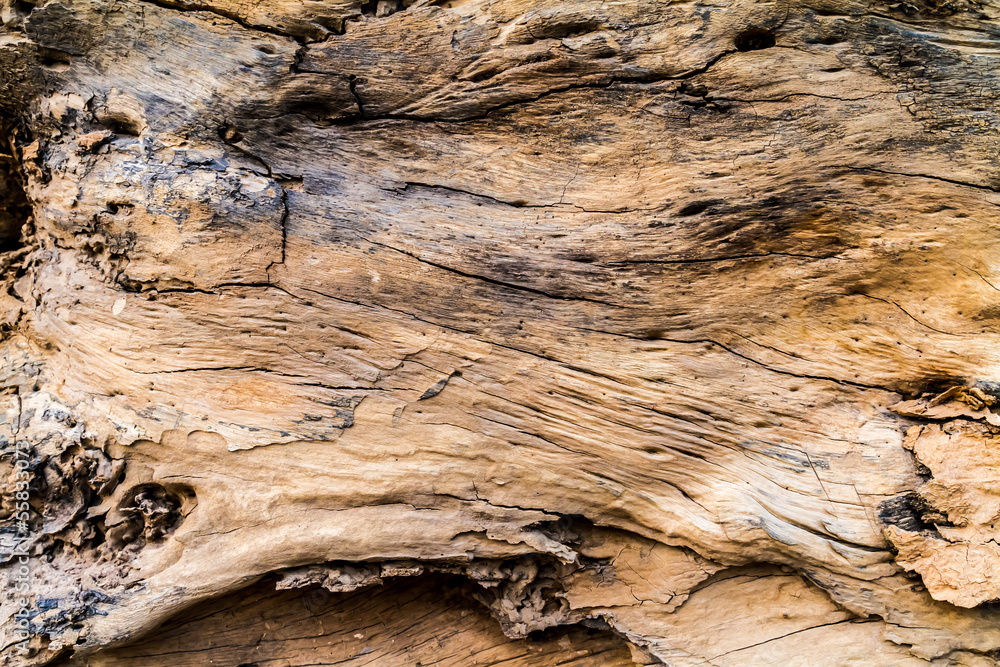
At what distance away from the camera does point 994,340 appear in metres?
2.72

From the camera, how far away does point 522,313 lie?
3.06 metres

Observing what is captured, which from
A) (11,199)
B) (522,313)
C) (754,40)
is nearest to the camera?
(754,40)

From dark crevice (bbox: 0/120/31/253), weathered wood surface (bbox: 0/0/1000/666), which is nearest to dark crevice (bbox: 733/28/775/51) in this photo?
weathered wood surface (bbox: 0/0/1000/666)

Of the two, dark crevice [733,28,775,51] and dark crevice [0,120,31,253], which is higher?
dark crevice [733,28,775,51]

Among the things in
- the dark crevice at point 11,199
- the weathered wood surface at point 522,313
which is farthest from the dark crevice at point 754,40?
the dark crevice at point 11,199

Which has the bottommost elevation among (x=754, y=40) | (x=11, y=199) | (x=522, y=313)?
(x=522, y=313)

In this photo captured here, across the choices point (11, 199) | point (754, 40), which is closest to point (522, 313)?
point (754, 40)

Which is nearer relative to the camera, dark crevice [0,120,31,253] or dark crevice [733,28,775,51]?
dark crevice [733,28,775,51]

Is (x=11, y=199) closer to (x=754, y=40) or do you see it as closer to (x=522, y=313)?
(x=522, y=313)

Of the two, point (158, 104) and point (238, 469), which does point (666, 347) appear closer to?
point (238, 469)

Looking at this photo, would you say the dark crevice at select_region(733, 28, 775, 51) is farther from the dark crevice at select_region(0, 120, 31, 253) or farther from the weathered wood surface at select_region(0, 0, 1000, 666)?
the dark crevice at select_region(0, 120, 31, 253)

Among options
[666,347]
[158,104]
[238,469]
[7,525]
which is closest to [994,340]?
[666,347]

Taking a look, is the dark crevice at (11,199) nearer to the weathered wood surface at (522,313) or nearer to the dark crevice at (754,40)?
the weathered wood surface at (522,313)

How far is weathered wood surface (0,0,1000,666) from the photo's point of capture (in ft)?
9.15
